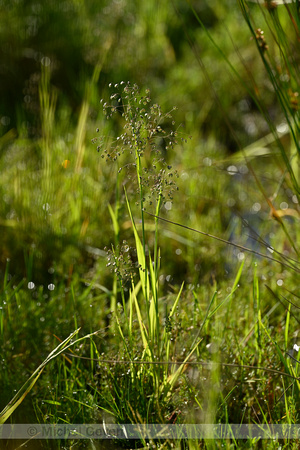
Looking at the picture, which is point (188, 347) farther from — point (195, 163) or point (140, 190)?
point (195, 163)

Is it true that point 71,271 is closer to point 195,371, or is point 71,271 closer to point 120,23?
point 195,371

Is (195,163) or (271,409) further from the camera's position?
(195,163)

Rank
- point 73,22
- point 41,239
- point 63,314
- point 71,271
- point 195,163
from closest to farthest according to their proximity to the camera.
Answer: point 63,314, point 71,271, point 41,239, point 195,163, point 73,22

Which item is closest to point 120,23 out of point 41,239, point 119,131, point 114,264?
point 119,131

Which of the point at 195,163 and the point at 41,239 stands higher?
the point at 41,239

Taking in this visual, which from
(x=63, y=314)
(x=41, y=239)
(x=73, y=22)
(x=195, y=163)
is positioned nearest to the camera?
(x=63, y=314)

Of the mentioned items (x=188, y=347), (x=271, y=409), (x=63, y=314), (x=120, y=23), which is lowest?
(x=271, y=409)
